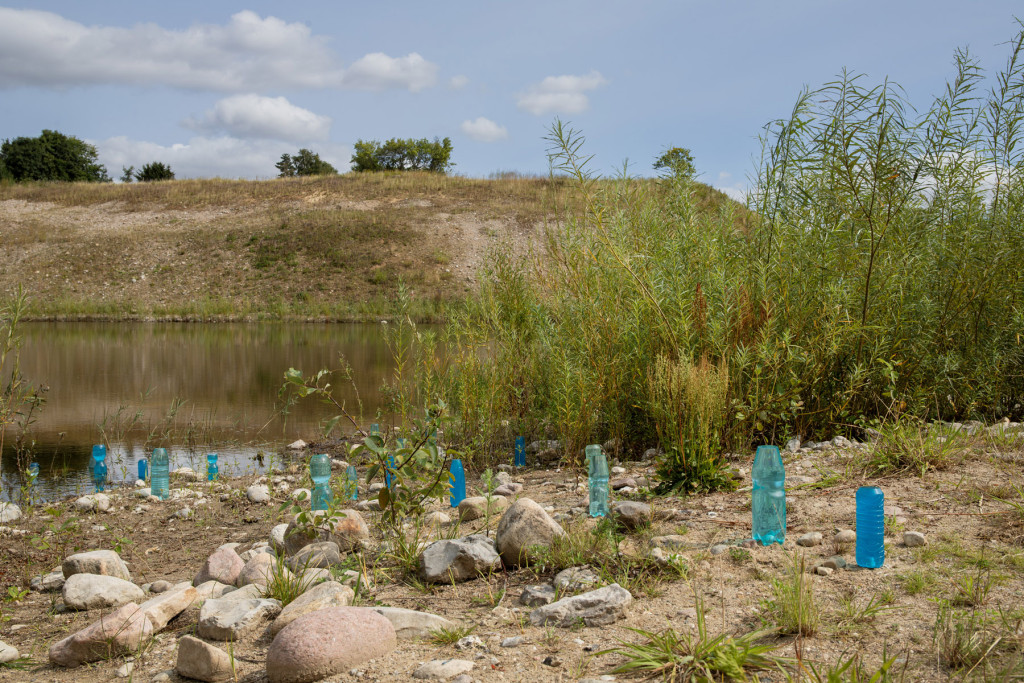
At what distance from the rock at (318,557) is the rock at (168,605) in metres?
0.47

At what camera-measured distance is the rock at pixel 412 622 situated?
2770 mm

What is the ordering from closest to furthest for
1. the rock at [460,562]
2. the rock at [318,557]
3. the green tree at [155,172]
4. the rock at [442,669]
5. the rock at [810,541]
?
1. the rock at [442,669]
2. the rock at [810,541]
3. the rock at [460,562]
4. the rock at [318,557]
5. the green tree at [155,172]

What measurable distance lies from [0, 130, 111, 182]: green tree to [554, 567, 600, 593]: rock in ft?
211

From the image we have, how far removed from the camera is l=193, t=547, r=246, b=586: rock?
3.73 m

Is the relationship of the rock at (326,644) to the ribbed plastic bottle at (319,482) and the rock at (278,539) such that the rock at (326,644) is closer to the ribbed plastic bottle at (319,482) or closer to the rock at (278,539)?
Answer: the rock at (278,539)

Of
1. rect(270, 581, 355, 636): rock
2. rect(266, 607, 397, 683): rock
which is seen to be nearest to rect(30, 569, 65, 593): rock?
rect(270, 581, 355, 636): rock

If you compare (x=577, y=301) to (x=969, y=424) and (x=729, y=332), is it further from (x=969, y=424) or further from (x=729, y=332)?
(x=969, y=424)

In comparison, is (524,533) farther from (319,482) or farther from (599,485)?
(319,482)

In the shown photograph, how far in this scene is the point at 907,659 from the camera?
2141 millimetres

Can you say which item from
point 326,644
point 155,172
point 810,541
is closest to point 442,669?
point 326,644

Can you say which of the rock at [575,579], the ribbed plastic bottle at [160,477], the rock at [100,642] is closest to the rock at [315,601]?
the rock at [100,642]

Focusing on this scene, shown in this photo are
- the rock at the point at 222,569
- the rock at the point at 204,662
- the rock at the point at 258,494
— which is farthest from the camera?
the rock at the point at 258,494

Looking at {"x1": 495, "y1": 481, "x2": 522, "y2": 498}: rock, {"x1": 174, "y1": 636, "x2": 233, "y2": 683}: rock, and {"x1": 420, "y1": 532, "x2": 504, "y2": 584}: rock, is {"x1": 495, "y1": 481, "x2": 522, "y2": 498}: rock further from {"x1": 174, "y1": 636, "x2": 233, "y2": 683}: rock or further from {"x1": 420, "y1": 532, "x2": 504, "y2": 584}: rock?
{"x1": 174, "y1": 636, "x2": 233, "y2": 683}: rock

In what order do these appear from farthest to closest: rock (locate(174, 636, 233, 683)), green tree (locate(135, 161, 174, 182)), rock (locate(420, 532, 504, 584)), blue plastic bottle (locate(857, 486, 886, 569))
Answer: green tree (locate(135, 161, 174, 182)) < rock (locate(420, 532, 504, 584)) < blue plastic bottle (locate(857, 486, 886, 569)) < rock (locate(174, 636, 233, 683))
